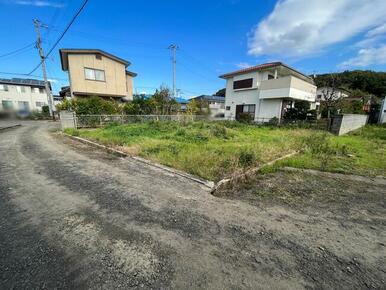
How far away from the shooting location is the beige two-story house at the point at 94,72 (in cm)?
1773

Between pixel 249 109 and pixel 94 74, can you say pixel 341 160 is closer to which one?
pixel 249 109

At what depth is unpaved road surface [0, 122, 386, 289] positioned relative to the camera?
68.6 inches

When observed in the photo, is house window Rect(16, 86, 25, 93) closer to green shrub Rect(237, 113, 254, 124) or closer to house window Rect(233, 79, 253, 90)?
house window Rect(233, 79, 253, 90)

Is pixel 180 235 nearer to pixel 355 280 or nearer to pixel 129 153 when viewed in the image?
pixel 355 280

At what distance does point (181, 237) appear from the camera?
231cm

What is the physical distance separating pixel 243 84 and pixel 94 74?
1563cm

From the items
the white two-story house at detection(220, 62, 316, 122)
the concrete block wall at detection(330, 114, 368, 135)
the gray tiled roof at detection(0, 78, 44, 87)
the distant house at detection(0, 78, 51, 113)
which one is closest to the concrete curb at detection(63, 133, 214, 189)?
the concrete block wall at detection(330, 114, 368, 135)

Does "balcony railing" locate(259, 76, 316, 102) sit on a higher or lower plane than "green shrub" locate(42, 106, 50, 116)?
higher

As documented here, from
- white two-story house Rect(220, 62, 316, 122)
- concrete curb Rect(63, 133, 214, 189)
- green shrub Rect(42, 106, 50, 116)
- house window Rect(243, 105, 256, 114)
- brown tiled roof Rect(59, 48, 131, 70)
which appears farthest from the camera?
green shrub Rect(42, 106, 50, 116)

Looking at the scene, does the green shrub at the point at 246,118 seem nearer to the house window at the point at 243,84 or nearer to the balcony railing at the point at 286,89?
the balcony railing at the point at 286,89

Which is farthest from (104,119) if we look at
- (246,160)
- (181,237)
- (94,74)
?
(181,237)

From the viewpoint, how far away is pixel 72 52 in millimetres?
17484

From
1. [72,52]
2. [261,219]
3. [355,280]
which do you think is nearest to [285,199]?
[261,219]

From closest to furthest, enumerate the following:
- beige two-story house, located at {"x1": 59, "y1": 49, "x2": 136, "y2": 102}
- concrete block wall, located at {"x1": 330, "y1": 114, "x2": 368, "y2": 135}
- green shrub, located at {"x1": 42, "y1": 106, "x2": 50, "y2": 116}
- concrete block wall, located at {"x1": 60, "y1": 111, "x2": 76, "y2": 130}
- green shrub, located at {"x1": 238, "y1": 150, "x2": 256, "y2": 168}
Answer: green shrub, located at {"x1": 238, "y1": 150, "x2": 256, "y2": 168} < concrete block wall, located at {"x1": 330, "y1": 114, "x2": 368, "y2": 135} < concrete block wall, located at {"x1": 60, "y1": 111, "x2": 76, "y2": 130} < beige two-story house, located at {"x1": 59, "y1": 49, "x2": 136, "y2": 102} < green shrub, located at {"x1": 42, "y1": 106, "x2": 50, "y2": 116}
